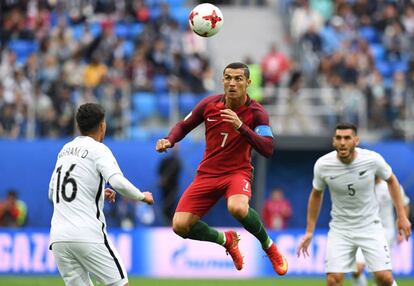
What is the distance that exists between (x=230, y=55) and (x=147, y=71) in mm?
3385

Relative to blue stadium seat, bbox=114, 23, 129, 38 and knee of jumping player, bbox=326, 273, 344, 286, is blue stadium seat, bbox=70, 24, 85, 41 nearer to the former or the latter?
blue stadium seat, bbox=114, 23, 129, 38

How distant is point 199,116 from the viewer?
12859 millimetres

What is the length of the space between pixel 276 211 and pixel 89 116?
13255 millimetres

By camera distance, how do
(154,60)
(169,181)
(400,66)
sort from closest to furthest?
(169,181) < (154,60) < (400,66)

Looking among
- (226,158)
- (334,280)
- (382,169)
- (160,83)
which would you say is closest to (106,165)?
(226,158)

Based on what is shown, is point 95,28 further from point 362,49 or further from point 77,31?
point 362,49

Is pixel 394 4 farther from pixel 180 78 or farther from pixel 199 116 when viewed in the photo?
pixel 199 116

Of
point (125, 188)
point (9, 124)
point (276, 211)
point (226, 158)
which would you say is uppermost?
point (9, 124)

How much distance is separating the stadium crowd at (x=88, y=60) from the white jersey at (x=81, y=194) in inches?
505

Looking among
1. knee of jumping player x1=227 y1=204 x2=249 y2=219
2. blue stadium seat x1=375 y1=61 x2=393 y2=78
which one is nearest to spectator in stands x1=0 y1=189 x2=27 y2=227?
blue stadium seat x1=375 y1=61 x2=393 y2=78

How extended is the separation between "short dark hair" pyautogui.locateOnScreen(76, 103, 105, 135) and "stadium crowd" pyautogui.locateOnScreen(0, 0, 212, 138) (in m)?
12.7

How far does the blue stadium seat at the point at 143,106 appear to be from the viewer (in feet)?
80.2

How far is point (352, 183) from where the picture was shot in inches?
533

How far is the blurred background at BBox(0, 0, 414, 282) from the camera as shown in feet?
71.2
